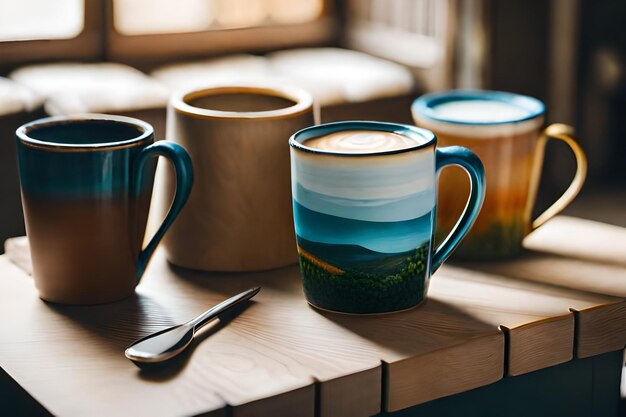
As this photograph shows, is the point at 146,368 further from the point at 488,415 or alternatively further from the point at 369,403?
the point at 488,415

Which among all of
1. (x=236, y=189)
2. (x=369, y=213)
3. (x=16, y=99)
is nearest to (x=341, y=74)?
(x=16, y=99)

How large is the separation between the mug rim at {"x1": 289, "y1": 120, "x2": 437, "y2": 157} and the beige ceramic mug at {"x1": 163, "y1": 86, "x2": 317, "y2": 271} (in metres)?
0.05

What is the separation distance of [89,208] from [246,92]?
0.69 feet

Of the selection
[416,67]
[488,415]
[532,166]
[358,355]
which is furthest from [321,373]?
[416,67]

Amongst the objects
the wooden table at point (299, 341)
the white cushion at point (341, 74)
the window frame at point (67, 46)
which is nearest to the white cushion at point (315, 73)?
the white cushion at point (341, 74)

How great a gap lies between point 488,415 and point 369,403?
0.13 metres

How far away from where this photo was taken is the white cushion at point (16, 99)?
4.40 ft

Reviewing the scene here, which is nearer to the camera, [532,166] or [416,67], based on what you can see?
[532,166]

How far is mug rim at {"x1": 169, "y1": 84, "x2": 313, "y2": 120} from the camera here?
75cm

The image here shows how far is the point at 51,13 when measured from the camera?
1.58 meters

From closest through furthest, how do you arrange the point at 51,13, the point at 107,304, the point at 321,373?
1. the point at 321,373
2. the point at 107,304
3. the point at 51,13

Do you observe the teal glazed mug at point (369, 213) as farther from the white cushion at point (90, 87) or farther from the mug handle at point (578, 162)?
the white cushion at point (90, 87)

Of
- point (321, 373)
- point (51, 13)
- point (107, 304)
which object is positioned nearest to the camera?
point (321, 373)

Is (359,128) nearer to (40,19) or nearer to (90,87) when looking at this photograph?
(90,87)
